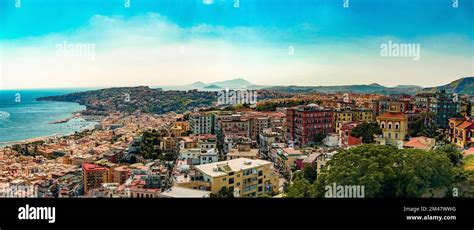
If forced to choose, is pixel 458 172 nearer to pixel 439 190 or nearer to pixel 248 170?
pixel 439 190

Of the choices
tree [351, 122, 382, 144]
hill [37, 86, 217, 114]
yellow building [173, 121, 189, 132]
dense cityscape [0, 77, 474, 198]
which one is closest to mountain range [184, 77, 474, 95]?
dense cityscape [0, 77, 474, 198]

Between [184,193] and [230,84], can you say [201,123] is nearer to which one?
[230,84]

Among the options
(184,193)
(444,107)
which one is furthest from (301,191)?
(444,107)

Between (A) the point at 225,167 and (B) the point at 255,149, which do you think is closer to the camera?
(A) the point at 225,167

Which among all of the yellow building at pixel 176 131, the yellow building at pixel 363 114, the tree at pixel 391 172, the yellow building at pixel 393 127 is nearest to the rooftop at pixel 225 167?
the tree at pixel 391 172
